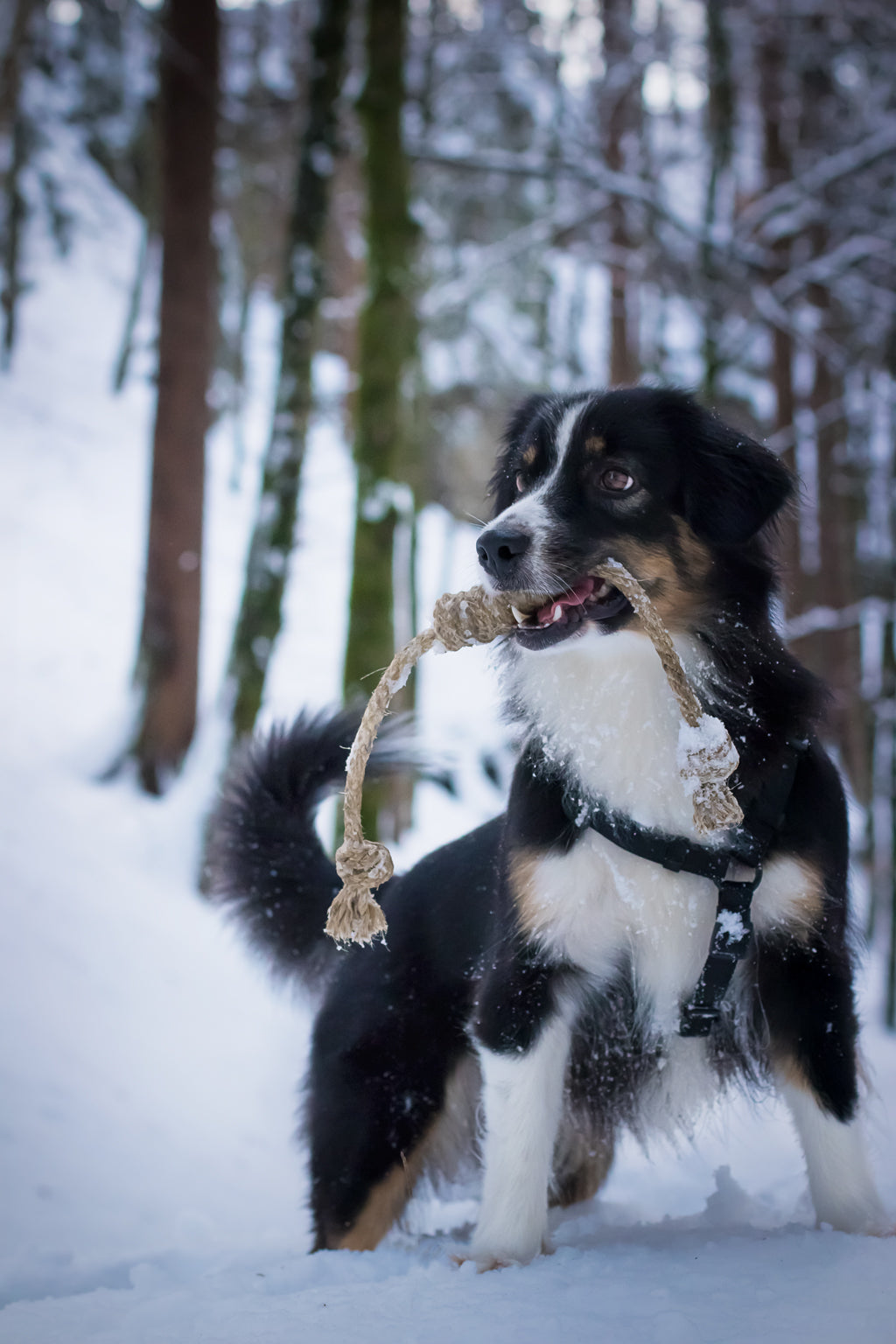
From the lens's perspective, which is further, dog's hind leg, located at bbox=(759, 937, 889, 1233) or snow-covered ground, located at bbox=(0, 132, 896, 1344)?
dog's hind leg, located at bbox=(759, 937, 889, 1233)

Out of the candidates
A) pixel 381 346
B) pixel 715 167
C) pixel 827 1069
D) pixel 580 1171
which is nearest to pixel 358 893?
pixel 827 1069

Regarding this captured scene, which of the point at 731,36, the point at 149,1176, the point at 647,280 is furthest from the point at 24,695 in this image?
the point at 731,36

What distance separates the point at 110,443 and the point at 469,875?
60.7 ft

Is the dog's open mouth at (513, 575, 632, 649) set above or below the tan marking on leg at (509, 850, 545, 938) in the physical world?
above

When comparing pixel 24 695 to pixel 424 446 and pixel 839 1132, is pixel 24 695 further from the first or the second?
pixel 839 1132

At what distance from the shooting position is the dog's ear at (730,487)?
8.77ft

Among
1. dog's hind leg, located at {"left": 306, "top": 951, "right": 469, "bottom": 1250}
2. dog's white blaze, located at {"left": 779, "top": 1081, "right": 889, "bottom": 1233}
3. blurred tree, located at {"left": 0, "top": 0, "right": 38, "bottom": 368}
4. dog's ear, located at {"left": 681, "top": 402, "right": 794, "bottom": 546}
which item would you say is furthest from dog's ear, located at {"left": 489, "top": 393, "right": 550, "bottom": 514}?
blurred tree, located at {"left": 0, "top": 0, "right": 38, "bottom": 368}

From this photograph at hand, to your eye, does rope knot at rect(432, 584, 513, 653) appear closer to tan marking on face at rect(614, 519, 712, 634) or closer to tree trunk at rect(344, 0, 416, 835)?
tan marking on face at rect(614, 519, 712, 634)

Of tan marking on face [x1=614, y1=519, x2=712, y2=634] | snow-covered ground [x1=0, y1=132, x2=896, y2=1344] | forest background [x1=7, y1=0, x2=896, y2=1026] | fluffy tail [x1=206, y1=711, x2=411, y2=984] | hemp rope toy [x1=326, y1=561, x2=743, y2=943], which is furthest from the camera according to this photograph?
forest background [x1=7, y1=0, x2=896, y2=1026]

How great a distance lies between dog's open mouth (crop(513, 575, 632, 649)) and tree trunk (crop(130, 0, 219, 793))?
20.3 feet

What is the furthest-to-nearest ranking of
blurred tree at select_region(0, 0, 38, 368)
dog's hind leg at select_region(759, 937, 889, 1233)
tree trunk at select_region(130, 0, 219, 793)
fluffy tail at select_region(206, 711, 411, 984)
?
blurred tree at select_region(0, 0, 38, 368)
tree trunk at select_region(130, 0, 219, 793)
fluffy tail at select_region(206, 711, 411, 984)
dog's hind leg at select_region(759, 937, 889, 1233)

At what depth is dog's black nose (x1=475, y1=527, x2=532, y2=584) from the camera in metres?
2.51

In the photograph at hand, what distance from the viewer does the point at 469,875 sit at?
118 inches

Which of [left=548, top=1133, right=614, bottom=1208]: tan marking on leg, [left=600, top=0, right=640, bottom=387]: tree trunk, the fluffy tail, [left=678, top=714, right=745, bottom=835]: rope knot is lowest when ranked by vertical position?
[left=548, top=1133, right=614, bottom=1208]: tan marking on leg
